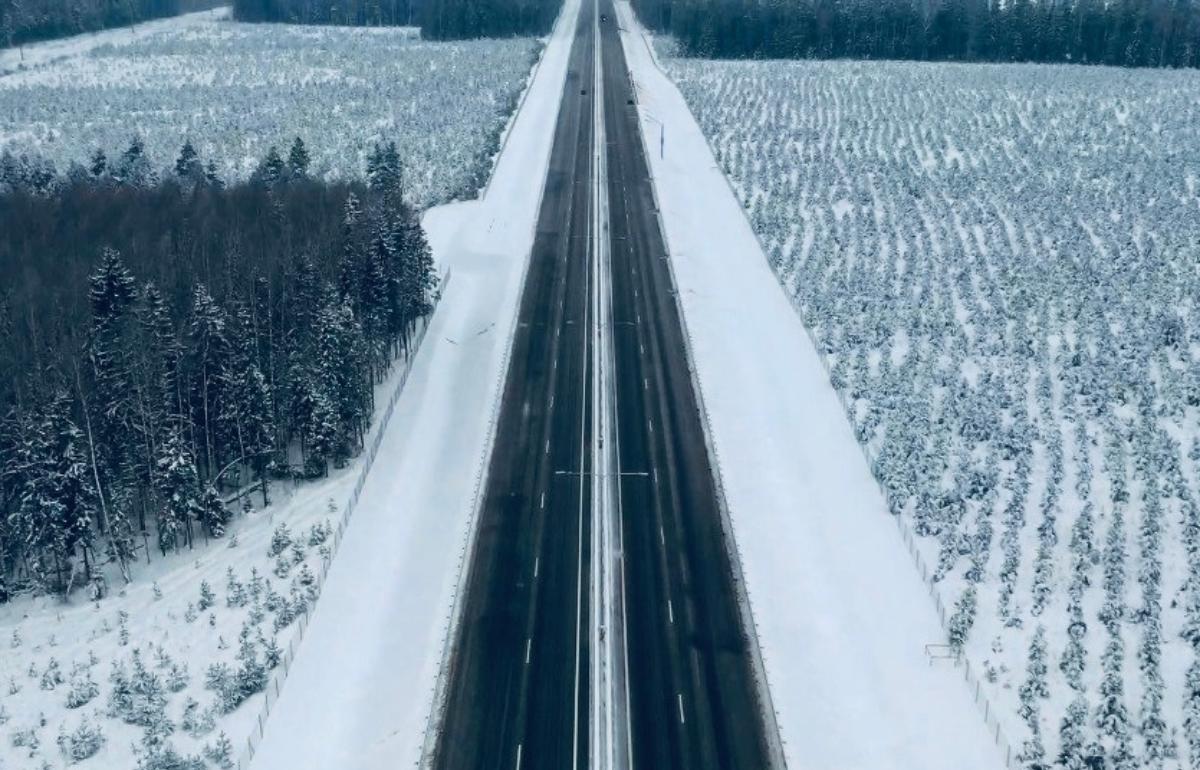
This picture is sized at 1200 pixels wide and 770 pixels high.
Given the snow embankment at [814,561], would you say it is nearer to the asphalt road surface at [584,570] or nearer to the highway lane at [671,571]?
the highway lane at [671,571]

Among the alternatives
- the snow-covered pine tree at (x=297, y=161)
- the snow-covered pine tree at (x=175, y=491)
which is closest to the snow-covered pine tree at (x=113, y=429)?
the snow-covered pine tree at (x=175, y=491)

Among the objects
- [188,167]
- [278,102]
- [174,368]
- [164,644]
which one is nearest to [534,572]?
[164,644]

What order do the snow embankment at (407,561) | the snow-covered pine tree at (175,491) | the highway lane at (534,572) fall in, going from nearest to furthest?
the highway lane at (534,572), the snow embankment at (407,561), the snow-covered pine tree at (175,491)

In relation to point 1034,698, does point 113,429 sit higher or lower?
higher

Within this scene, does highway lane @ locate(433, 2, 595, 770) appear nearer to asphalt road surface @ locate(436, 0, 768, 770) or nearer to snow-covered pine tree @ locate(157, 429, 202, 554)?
asphalt road surface @ locate(436, 0, 768, 770)

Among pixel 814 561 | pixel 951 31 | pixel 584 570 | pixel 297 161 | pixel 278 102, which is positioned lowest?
pixel 584 570

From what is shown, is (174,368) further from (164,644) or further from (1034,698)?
(1034,698)
